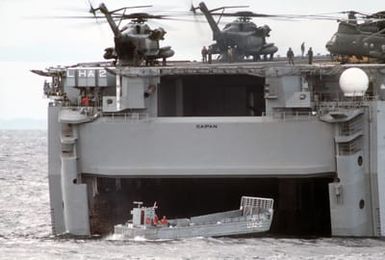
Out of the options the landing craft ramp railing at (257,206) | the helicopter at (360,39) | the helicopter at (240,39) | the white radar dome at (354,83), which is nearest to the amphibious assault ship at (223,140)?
the white radar dome at (354,83)

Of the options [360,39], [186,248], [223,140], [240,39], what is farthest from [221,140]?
[240,39]

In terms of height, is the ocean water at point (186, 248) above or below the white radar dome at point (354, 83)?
below

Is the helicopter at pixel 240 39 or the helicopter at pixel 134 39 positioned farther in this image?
the helicopter at pixel 240 39

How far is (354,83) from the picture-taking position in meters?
34.7

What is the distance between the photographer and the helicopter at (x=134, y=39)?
3819cm

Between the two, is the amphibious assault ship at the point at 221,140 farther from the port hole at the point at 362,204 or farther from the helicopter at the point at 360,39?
the helicopter at the point at 360,39

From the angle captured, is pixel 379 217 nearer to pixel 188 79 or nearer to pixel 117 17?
pixel 188 79

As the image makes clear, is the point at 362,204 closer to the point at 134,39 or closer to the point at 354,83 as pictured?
the point at 354,83

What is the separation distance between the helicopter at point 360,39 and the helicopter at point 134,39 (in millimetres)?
6333

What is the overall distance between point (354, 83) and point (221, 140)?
4426mm

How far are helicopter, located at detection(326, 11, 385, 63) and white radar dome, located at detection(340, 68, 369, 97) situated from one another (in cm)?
449

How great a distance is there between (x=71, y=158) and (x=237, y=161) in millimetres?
5206

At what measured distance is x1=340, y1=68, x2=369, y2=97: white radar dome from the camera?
1364 inches

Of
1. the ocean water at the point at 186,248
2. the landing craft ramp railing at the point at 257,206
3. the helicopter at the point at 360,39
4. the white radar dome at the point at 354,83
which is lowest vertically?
the ocean water at the point at 186,248
